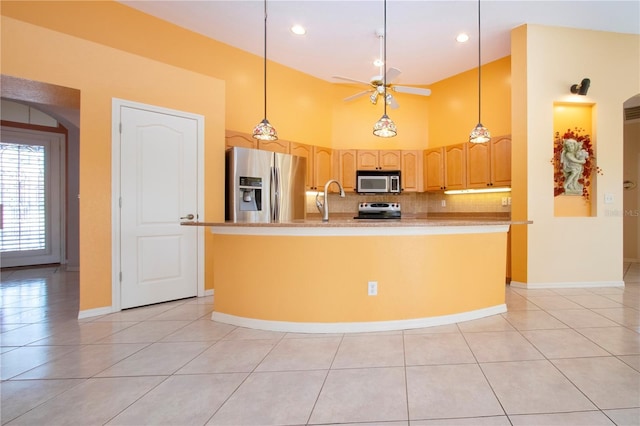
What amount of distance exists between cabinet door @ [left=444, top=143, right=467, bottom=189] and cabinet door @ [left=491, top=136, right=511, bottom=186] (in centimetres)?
48

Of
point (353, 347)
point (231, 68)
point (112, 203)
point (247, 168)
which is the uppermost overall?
point (231, 68)

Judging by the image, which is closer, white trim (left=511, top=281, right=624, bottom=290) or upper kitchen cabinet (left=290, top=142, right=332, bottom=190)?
white trim (left=511, top=281, right=624, bottom=290)

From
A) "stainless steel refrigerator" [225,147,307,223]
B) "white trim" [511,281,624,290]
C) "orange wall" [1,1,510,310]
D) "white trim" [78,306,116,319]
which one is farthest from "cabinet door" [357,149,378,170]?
"white trim" [78,306,116,319]

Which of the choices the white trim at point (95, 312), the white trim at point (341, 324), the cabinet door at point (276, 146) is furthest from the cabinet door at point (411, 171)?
the white trim at point (95, 312)

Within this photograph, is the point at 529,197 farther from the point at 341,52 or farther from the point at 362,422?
the point at 362,422

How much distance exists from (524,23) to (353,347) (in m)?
4.74

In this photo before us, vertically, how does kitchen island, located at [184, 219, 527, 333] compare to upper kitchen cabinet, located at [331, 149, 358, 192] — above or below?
below

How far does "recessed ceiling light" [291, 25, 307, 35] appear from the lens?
13.9 feet

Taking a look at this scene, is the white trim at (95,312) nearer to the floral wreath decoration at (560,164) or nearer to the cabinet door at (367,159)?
the cabinet door at (367,159)

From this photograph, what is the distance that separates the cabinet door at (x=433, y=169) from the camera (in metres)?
5.57

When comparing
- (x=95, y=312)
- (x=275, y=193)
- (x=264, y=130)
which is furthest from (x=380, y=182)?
(x=95, y=312)

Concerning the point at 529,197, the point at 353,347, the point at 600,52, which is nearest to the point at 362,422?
the point at 353,347

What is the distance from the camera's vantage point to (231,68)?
468cm

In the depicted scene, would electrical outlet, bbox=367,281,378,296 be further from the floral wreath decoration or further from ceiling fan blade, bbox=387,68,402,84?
the floral wreath decoration
